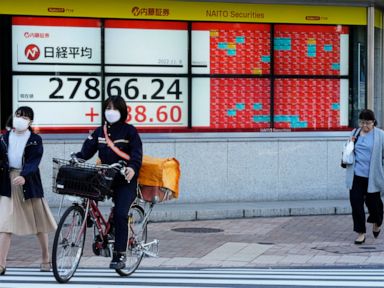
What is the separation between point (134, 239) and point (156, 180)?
66cm

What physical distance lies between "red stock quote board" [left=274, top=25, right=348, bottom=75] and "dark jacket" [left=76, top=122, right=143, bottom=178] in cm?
804

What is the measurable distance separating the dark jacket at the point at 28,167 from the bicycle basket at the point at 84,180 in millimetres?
916

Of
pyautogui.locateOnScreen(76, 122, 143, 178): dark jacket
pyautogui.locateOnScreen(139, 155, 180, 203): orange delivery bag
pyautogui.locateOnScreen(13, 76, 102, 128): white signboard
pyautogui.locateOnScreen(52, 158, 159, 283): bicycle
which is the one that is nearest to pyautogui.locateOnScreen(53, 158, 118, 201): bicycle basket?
pyautogui.locateOnScreen(52, 158, 159, 283): bicycle

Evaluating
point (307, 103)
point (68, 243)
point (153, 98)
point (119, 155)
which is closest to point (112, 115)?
point (119, 155)

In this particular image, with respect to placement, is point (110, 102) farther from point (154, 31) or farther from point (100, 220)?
point (154, 31)

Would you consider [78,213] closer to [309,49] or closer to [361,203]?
[361,203]

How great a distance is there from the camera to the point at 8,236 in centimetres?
1003

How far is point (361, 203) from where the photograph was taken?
12.9 m

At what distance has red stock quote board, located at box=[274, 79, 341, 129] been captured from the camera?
17.3 m

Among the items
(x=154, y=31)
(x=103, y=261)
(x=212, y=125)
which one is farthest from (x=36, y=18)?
(x=103, y=261)

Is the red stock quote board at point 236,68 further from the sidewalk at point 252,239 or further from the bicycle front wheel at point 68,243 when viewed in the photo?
the bicycle front wheel at point 68,243

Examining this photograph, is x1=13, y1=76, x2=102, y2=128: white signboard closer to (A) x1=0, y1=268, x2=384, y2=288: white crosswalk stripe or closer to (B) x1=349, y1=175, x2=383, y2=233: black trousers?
(B) x1=349, y1=175, x2=383, y2=233: black trousers

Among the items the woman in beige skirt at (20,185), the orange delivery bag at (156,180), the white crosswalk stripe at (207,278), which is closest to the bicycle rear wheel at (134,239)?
the white crosswalk stripe at (207,278)

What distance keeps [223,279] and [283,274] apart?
2.87 feet
